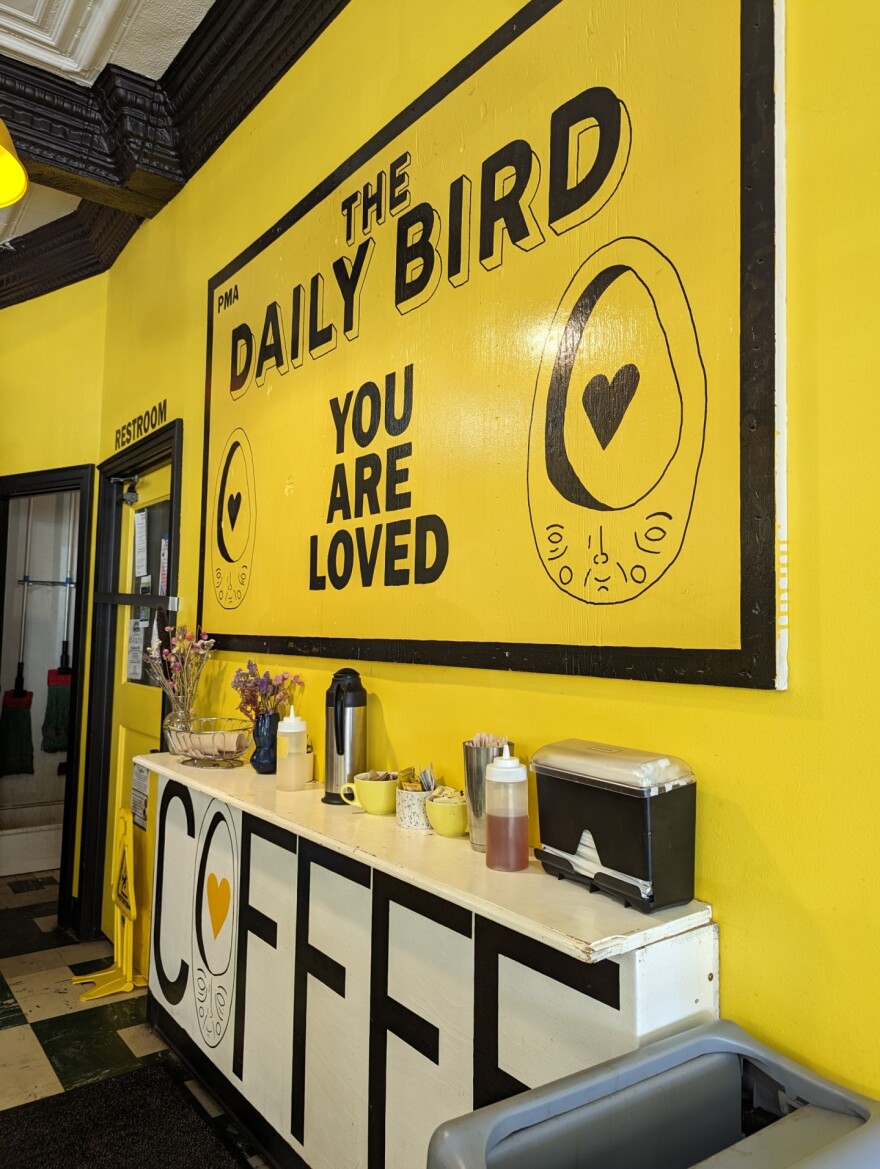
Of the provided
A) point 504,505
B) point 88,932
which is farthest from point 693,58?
point 88,932

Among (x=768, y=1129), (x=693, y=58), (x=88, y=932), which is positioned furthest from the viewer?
(x=88, y=932)

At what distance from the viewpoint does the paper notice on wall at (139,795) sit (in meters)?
3.08

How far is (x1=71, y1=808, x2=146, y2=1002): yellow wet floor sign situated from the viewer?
293cm

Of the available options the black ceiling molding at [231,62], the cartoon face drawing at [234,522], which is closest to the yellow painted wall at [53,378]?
the black ceiling molding at [231,62]

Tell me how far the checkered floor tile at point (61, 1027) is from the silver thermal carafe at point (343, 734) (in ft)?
3.12

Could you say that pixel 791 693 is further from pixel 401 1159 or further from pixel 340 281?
pixel 340 281

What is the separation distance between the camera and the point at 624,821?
1.09 meters

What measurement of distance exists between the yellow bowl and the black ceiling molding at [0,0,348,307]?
6.82 ft

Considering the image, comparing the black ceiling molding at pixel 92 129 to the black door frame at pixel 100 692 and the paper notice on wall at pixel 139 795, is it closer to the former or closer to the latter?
the black door frame at pixel 100 692

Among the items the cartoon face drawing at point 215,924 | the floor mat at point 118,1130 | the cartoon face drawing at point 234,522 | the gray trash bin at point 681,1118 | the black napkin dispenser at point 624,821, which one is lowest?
the floor mat at point 118,1130

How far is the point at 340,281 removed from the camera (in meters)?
2.01

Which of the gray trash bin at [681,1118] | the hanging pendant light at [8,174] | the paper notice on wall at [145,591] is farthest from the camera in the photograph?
the paper notice on wall at [145,591]

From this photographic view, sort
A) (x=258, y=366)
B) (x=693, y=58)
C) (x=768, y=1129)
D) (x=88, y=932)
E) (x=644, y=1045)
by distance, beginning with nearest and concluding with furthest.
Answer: (x=768, y=1129) < (x=644, y=1045) < (x=693, y=58) < (x=258, y=366) < (x=88, y=932)

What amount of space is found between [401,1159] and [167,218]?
10.4 ft
